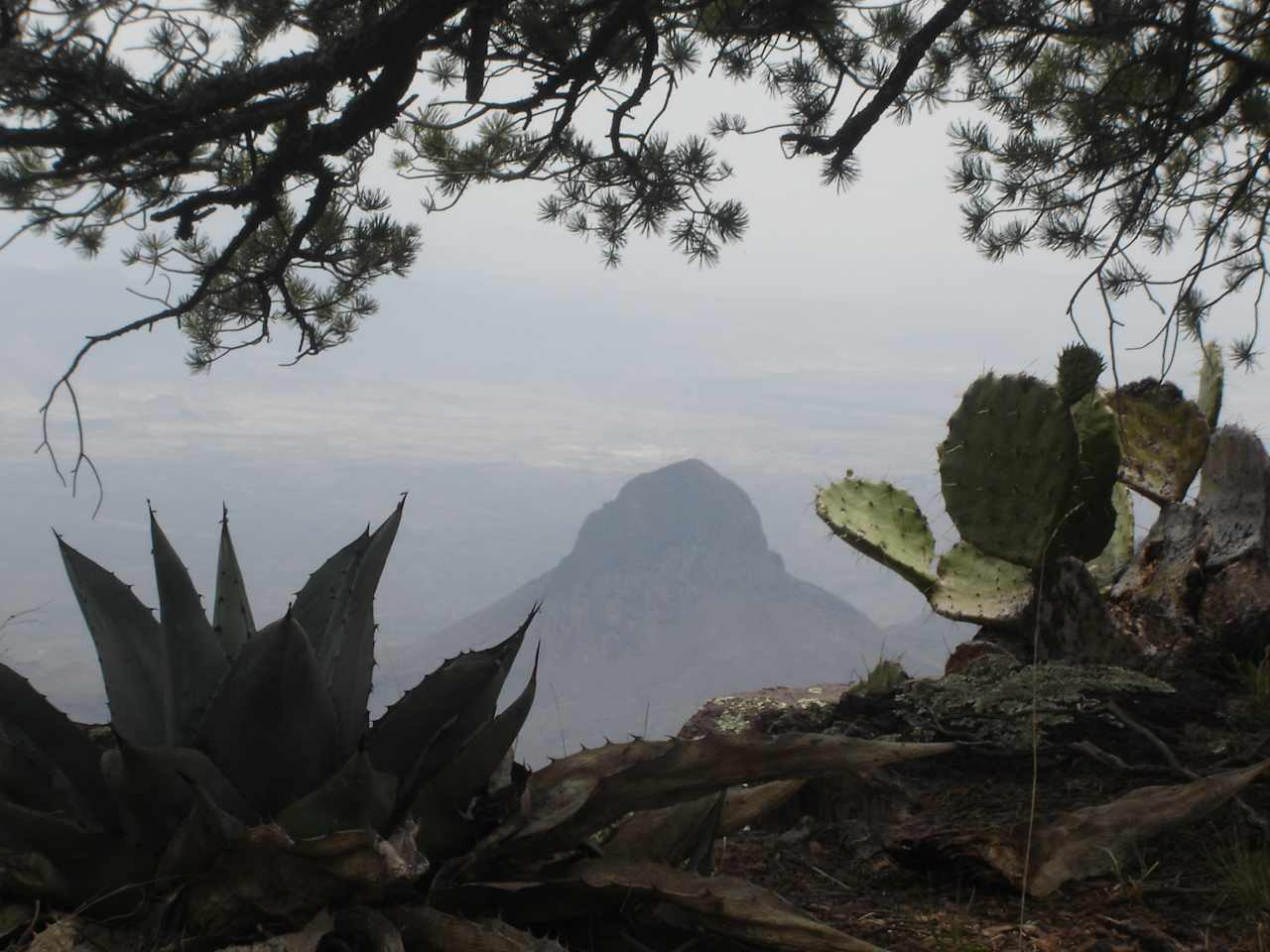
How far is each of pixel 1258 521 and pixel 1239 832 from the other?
5.88 feet

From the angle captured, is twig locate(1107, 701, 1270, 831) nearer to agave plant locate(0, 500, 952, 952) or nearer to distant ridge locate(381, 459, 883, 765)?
agave plant locate(0, 500, 952, 952)

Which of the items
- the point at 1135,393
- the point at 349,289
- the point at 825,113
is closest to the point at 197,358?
the point at 349,289

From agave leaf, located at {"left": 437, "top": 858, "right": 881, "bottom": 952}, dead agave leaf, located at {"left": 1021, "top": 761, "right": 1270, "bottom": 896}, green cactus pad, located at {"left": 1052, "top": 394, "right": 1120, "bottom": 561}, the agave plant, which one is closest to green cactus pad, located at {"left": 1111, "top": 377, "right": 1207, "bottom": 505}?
green cactus pad, located at {"left": 1052, "top": 394, "right": 1120, "bottom": 561}

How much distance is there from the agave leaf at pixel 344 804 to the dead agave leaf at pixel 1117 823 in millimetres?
1133

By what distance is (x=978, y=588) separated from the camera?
419cm

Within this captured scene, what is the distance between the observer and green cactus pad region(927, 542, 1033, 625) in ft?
13.2

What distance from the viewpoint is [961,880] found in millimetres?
2062

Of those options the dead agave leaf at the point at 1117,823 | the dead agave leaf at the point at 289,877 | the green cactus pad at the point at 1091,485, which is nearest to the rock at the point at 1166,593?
the green cactus pad at the point at 1091,485

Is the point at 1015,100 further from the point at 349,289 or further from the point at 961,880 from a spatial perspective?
the point at 961,880

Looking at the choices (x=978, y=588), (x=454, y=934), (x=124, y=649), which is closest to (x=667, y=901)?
(x=454, y=934)

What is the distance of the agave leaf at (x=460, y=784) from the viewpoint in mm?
1586

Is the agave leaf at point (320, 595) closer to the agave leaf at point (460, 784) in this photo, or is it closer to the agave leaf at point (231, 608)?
the agave leaf at point (231, 608)

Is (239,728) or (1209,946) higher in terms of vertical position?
(239,728)

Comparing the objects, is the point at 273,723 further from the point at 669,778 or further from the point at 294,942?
the point at 669,778
